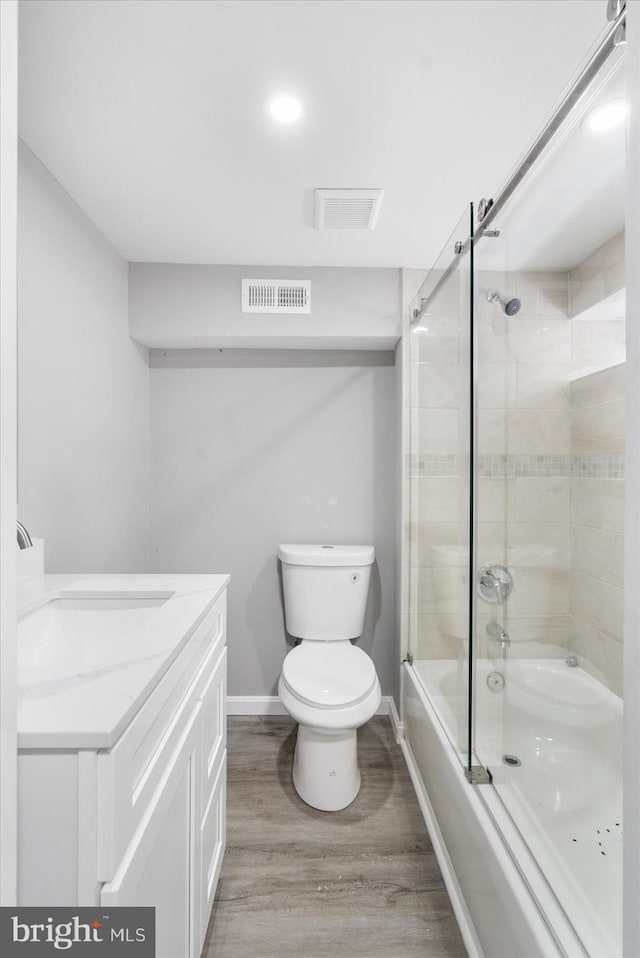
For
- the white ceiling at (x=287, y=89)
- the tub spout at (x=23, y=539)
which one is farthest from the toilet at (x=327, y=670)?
the white ceiling at (x=287, y=89)

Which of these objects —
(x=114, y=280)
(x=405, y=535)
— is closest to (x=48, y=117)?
(x=114, y=280)

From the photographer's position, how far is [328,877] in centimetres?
158

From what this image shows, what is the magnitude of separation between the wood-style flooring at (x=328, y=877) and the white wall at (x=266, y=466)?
69 centimetres

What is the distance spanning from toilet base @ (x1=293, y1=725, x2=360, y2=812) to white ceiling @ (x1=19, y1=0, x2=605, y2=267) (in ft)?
6.31

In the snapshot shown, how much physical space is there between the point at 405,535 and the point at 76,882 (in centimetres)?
185

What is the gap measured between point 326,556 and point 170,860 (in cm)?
146

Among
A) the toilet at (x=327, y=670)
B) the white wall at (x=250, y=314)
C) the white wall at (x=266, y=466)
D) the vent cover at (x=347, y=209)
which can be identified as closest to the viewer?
the vent cover at (x=347, y=209)

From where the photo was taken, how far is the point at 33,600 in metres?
1.30

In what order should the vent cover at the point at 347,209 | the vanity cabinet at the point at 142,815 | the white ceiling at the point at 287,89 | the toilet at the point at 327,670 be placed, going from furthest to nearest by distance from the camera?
the toilet at the point at 327,670
the vent cover at the point at 347,209
the white ceiling at the point at 287,89
the vanity cabinet at the point at 142,815

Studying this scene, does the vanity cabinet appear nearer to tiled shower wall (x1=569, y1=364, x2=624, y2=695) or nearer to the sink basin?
the sink basin

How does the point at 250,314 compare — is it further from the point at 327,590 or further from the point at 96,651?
the point at 96,651

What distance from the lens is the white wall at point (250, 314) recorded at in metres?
2.31

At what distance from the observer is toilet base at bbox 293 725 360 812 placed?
6.14ft

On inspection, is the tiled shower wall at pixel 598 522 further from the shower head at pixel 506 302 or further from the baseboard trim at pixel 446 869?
the baseboard trim at pixel 446 869
